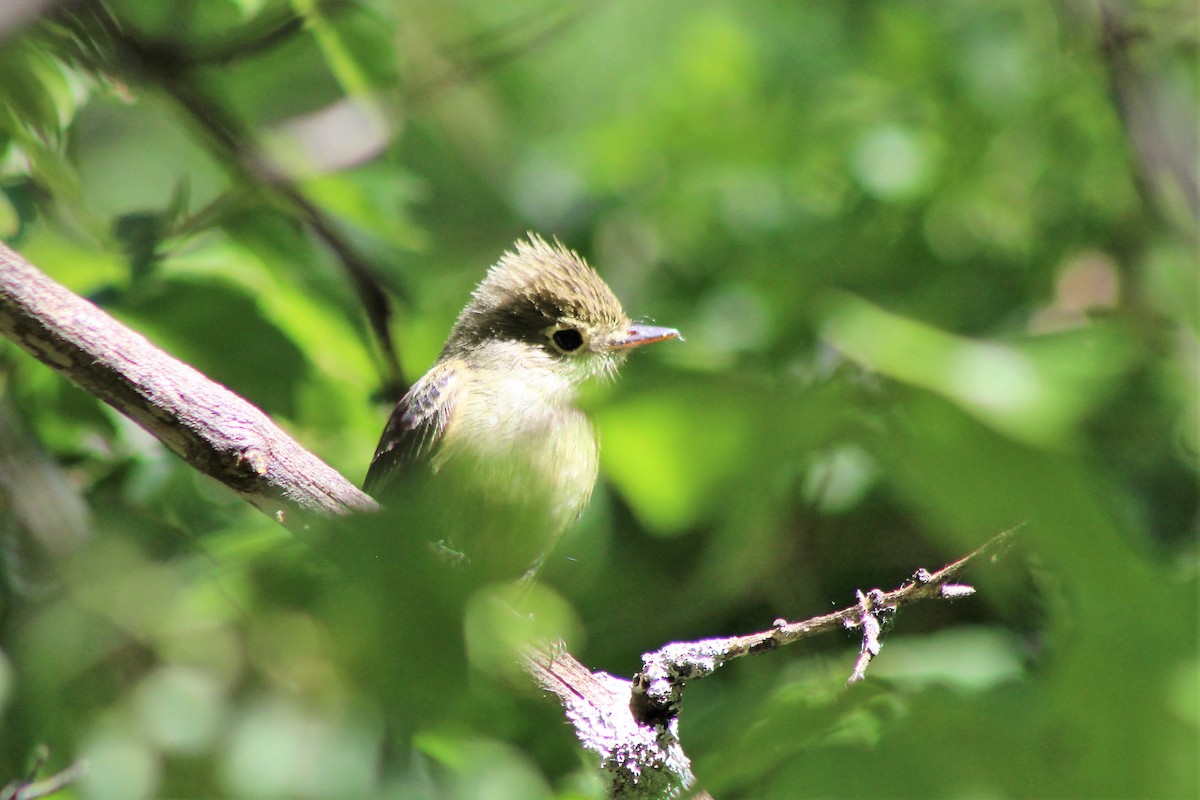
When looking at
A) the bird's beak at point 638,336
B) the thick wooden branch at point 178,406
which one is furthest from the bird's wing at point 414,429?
the thick wooden branch at point 178,406

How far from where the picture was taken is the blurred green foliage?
1.16 metres

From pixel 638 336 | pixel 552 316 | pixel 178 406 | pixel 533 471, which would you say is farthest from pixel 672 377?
pixel 552 316

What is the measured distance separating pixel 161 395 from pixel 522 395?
7.50ft

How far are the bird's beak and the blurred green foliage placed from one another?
0.21 m

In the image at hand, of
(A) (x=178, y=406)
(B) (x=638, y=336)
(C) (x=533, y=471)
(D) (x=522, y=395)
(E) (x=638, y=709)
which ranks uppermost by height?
(B) (x=638, y=336)

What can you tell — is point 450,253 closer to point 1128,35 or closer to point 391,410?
point 391,410

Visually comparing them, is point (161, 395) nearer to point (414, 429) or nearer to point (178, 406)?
point (178, 406)

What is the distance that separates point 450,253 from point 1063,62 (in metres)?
3.56

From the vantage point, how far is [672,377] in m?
1.17

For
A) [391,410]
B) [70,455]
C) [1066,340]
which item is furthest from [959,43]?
[70,455]

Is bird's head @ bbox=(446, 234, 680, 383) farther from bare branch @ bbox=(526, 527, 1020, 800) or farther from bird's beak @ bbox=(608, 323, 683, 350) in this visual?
bare branch @ bbox=(526, 527, 1020, 800)

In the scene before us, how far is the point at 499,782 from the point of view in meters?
2.69

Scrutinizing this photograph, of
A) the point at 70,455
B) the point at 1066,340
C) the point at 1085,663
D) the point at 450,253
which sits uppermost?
the point at 450,253

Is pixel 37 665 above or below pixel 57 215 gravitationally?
below
